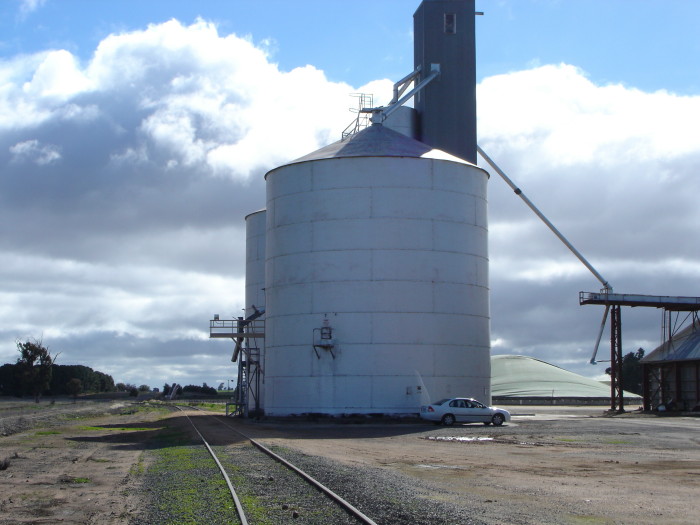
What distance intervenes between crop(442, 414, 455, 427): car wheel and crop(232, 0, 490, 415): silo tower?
7.40ft

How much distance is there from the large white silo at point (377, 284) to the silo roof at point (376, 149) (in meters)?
0.14

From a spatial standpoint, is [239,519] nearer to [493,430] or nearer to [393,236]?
[493,430]

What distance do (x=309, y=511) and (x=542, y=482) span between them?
594 cm

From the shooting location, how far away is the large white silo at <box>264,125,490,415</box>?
1655 inches

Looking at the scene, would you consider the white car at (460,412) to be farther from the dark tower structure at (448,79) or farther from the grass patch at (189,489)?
the dark tower structure at (448,79)

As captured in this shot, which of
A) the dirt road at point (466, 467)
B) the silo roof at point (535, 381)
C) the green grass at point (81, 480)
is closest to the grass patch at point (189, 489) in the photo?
the dirt road at point (466, 467)

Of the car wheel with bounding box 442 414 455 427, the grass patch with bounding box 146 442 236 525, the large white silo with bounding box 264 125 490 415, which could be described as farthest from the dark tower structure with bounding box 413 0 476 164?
the grass patch with bounding box 146 442 236 525

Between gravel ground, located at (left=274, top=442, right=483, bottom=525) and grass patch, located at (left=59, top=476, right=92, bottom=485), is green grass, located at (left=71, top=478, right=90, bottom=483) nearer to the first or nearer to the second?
grass patch, located at (left=59, top=476, right=92, bottom=485)

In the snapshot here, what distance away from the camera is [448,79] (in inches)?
2263

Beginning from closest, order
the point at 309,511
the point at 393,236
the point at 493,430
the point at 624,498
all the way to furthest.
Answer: the point at 309,511, the point at 624,498, the point at 493,430, the point at 393,236

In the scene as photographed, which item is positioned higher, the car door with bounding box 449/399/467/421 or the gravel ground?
the car door with bounding box 449/399/467/421

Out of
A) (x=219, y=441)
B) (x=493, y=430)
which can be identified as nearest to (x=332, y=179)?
(x=493, y=430)

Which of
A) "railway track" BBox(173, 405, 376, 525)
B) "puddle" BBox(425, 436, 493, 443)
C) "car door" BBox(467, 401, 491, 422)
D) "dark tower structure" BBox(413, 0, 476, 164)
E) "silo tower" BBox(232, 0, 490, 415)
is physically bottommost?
"puddle" BBox(425, 436, 493, 443)

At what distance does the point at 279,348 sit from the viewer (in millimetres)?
44781
